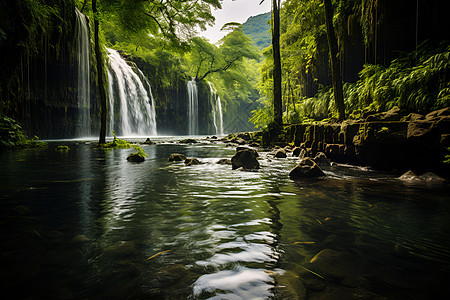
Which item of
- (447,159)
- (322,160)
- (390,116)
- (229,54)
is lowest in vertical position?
(322,160)

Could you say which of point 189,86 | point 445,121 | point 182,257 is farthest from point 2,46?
point 189,86

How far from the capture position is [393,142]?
214 inches

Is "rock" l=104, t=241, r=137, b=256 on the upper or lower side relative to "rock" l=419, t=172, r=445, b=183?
lower

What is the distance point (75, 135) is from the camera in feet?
69.8

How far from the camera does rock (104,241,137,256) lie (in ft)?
6.23

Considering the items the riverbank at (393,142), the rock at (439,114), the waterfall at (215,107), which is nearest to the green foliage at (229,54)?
the waterfall at (215,107)

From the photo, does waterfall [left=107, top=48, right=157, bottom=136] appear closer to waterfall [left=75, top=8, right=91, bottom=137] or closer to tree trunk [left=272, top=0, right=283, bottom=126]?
waterfall [left=75, top=8, right=91, bottom=137]

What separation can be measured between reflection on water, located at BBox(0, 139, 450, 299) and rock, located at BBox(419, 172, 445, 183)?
2.22 ft

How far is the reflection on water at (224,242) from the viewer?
1.48m

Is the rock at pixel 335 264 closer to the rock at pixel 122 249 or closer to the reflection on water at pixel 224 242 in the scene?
the reflection on water at pixel 224 242

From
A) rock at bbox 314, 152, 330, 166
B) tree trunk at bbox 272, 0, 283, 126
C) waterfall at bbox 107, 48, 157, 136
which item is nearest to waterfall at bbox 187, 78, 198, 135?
waterfall at bbox 107, 48, 157, 136

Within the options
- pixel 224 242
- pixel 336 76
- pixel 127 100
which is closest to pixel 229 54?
pixel 127 100

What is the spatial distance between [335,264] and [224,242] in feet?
2.91

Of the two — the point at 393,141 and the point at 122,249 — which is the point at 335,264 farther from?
the point at 393,141
